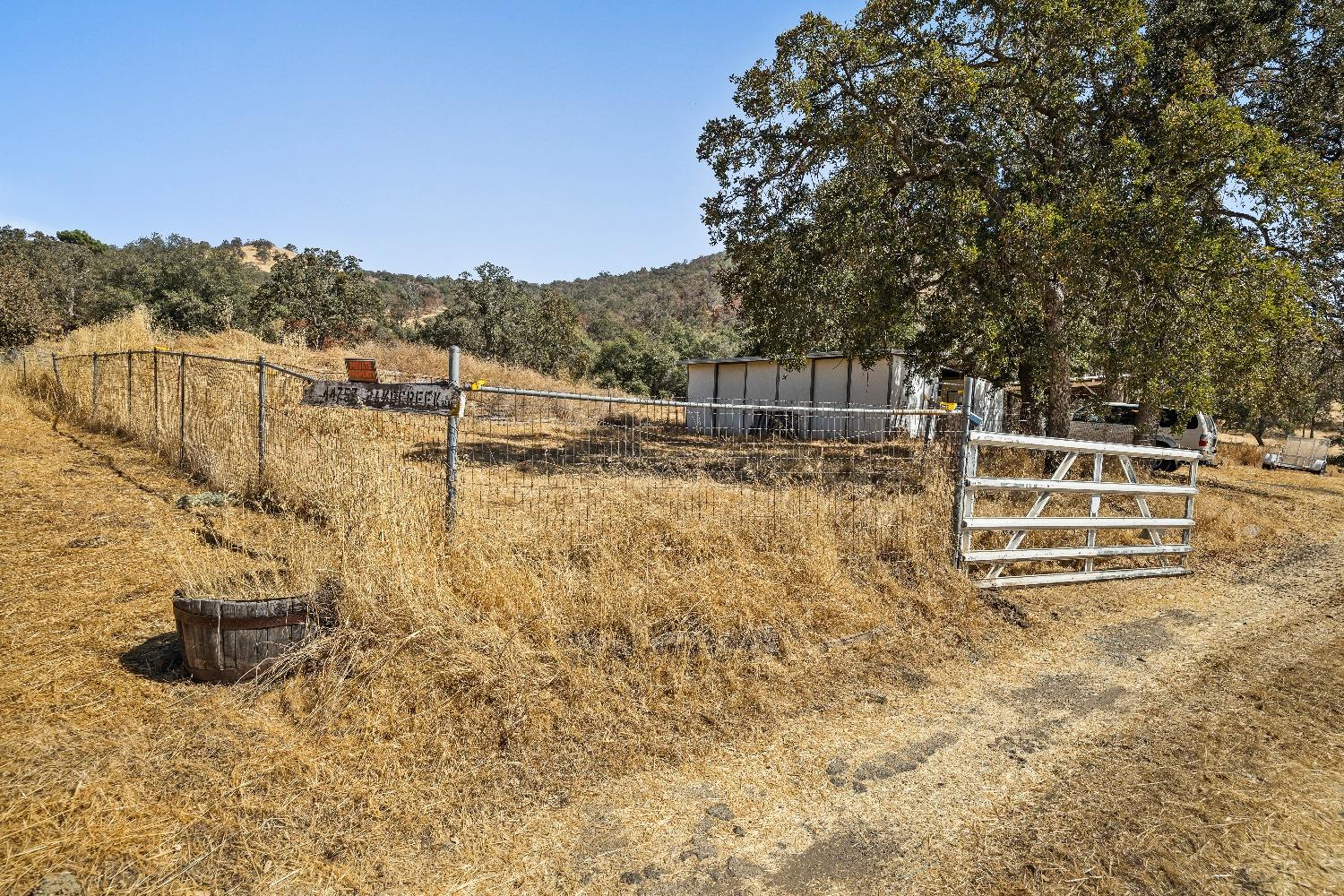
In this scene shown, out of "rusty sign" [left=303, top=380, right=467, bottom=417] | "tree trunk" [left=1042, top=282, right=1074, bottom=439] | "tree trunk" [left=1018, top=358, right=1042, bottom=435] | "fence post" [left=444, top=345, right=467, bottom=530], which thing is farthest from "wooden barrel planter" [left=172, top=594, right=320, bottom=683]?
"tree trunk" [left=1018, top=358, right=1042, bottom=435]

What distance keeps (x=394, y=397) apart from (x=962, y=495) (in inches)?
196

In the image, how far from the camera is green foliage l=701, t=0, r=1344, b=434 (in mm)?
8844

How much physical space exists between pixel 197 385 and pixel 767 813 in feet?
34.2

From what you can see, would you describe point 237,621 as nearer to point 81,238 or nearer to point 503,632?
point 503,632

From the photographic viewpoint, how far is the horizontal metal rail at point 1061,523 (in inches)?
240

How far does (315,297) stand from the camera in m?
33.4

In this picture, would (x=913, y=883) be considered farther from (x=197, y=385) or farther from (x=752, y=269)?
(x=752, y=269)

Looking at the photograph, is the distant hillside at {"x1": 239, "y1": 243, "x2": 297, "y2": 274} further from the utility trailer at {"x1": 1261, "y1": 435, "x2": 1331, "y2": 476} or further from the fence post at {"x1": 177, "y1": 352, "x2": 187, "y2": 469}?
the utility trailer at {"x1": 1261, "y1": 435, "x2": 1331, "y2": 476}

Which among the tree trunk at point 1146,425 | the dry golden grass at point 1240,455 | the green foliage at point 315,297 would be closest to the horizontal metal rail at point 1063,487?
the tree trunk at point 1146,425

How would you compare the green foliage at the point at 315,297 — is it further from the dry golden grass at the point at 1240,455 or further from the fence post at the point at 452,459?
the dry golden grass at the point at 1240,455

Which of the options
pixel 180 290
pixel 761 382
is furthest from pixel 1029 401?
pixel 180 290

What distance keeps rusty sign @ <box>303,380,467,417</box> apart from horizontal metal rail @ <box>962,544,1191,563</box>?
471cm

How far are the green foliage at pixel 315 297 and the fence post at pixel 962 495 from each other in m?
32.2

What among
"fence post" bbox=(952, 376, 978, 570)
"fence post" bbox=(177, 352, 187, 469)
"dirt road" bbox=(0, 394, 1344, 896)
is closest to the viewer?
"dirt road" bbox=(0, 394, 1344, 896)
